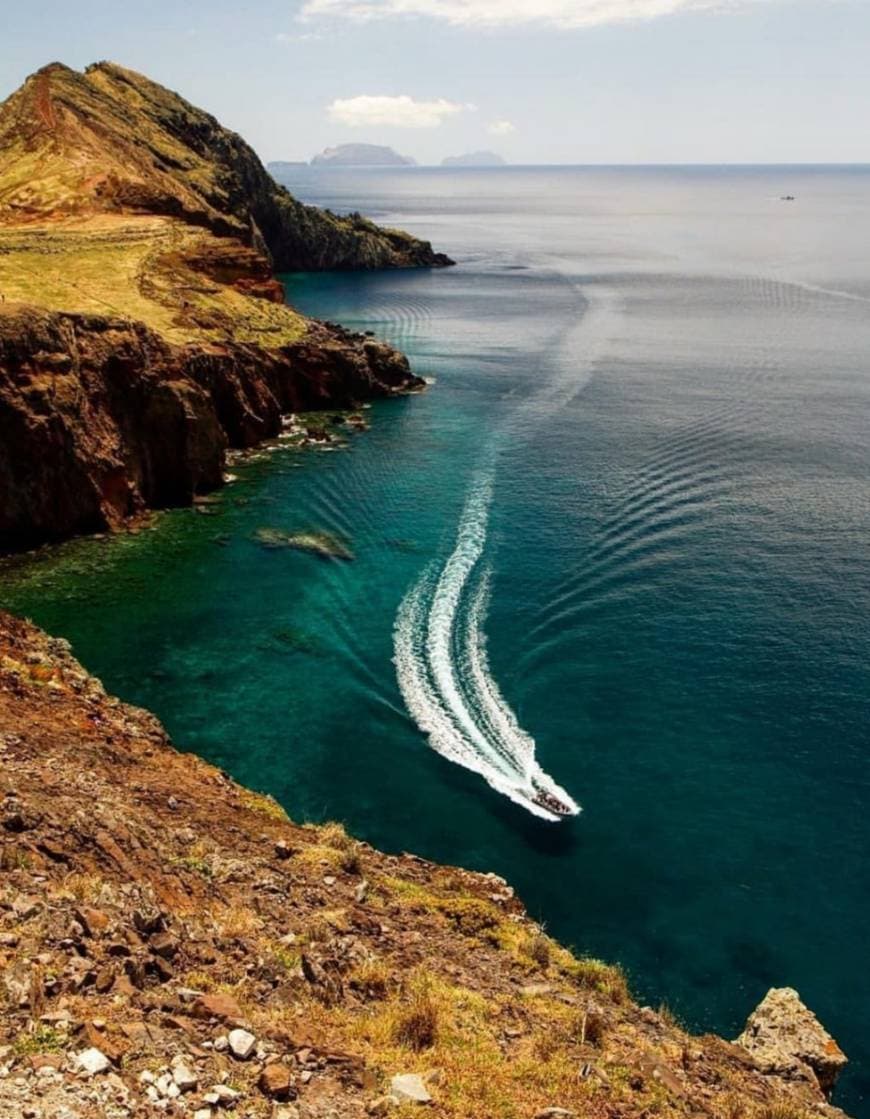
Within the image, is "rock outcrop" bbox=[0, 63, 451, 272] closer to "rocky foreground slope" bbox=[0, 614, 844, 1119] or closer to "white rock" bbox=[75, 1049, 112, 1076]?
"rocky foreground slope" bbox=[0, 614, 844, 1119]

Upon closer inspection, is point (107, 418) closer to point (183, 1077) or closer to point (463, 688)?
point (463, 688)

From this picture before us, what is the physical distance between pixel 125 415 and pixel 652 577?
46.3 m

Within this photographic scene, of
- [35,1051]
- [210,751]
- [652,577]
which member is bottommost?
[210,751]

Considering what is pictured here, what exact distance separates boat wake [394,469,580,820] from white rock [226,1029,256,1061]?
89.3 ft

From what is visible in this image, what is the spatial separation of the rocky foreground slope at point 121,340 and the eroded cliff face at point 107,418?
0.12m

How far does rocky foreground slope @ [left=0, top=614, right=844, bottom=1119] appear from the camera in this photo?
53.9ft

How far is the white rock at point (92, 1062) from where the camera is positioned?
15.4m

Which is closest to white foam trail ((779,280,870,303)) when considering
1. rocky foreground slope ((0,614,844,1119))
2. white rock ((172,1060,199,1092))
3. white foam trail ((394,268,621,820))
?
white foam trail ((394,268,621,820))

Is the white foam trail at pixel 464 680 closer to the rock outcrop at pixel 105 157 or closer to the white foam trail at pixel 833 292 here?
the rock outcrop at pixel 105 157

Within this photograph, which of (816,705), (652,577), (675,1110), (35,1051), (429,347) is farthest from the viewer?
(429,347)

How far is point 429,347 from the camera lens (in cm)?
14712

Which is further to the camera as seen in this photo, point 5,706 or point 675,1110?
point 5,706

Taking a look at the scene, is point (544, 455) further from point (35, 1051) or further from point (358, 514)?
point (35, 1051)

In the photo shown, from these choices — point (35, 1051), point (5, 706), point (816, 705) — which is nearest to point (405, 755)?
point (5, 706)
